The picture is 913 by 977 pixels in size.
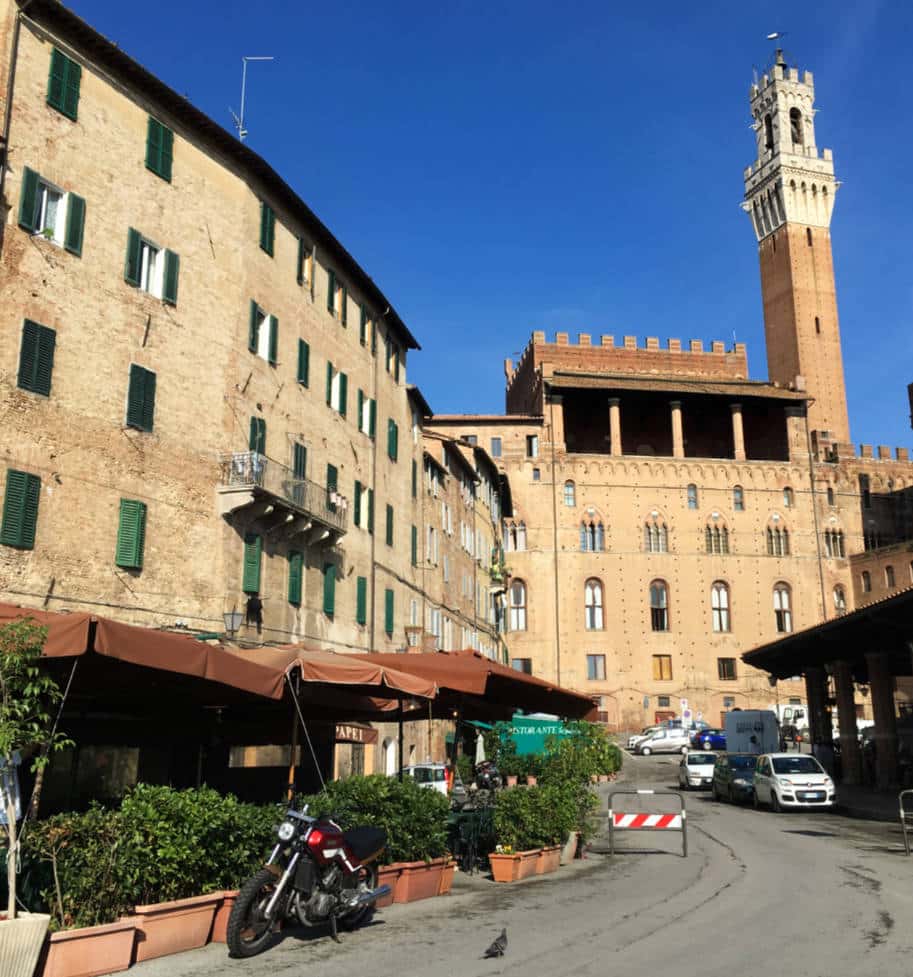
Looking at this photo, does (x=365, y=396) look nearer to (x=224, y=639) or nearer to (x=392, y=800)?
(x=224, y=639)

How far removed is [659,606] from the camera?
201ft

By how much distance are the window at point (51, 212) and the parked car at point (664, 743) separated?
3970cm

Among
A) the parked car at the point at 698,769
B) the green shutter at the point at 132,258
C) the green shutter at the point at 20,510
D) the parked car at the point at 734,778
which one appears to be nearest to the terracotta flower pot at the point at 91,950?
the green shutter at the point at 20,510

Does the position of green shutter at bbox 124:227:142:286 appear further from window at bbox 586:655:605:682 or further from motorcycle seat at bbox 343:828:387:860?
window at bbox 586:655:605:682

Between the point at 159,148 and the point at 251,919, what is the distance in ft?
60.1

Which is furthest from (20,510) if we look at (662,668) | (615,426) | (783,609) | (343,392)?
(783,609)

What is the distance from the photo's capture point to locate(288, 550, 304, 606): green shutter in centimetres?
2500

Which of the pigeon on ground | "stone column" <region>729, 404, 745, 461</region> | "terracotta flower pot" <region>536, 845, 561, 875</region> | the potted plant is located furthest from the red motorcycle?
"stone column" <region>729, 404, 745, 461</region>

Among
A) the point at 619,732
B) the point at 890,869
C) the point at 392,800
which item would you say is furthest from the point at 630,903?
the point at 619,732

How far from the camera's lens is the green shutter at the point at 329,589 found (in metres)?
27.2

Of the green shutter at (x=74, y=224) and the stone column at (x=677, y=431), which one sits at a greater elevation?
the stone column at (x=677, y=431)

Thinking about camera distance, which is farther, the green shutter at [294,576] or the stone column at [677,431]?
the stone column at [677,431]

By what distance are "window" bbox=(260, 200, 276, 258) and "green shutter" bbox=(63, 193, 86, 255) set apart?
20.0 ft

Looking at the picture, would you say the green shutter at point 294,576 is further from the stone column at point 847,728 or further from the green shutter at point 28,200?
the stone column at point 847,728
